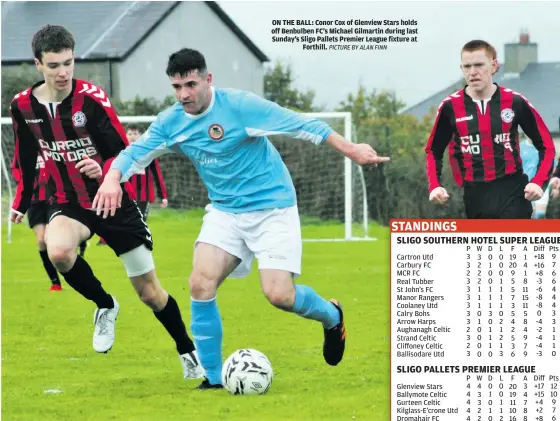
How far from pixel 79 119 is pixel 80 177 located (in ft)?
1.19

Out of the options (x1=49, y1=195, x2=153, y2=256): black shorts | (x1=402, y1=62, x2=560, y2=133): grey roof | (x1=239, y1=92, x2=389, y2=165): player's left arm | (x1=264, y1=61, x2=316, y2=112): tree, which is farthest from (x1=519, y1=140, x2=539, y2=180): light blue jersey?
(x1=264, y1=61, x2=316, y2=112): tree

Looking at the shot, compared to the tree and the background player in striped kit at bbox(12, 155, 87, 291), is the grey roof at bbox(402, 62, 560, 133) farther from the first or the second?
the tree

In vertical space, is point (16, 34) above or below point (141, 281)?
above

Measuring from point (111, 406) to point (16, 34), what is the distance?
5.16 m

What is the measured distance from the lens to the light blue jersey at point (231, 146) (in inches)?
265

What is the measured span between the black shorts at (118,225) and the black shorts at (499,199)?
6.66 ft

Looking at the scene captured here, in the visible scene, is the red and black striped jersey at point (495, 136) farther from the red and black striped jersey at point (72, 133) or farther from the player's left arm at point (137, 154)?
the red and black striped jersey at point (72, 133)

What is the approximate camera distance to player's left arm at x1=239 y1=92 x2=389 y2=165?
654cm

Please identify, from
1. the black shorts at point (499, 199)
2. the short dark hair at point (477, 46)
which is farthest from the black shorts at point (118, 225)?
the short dark hair at point (477, 46)

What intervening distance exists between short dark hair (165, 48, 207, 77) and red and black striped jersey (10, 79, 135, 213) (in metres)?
A: 0.97

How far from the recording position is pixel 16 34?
1080 cm

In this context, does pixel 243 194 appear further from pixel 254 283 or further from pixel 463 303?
pixel 254 283

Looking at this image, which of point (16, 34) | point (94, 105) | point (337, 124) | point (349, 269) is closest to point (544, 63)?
point (94, 105)
